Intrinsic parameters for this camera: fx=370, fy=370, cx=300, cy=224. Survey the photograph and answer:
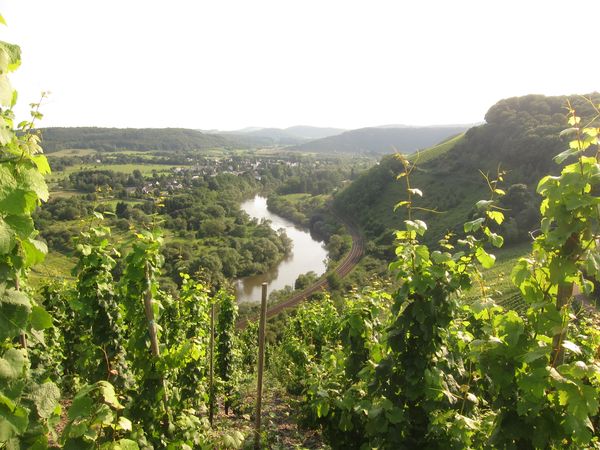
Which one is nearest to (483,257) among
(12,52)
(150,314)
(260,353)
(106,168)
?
(260,353)

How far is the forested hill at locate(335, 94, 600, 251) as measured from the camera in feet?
151

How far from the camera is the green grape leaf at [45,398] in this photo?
1.97m

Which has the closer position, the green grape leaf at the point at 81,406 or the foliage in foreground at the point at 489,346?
the green grape leaf at the point at 81,406

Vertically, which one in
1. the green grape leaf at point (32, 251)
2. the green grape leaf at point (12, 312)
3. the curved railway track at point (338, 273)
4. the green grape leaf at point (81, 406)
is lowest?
the curved railway track at point (338, 273)

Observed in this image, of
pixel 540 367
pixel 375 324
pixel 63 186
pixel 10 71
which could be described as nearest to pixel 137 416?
pixel 375 324

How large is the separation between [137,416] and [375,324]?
304cm

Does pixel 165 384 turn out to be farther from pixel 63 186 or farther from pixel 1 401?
pixel 63 186

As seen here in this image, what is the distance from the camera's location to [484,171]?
191ft

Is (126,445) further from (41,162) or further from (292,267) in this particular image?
(292,267)

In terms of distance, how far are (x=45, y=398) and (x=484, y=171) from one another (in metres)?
64.7

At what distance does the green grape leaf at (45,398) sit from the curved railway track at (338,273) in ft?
90.5

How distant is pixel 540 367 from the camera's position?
2.41 m

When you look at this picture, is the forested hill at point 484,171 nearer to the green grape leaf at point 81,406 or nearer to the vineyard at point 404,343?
the vineyard at point 404,343

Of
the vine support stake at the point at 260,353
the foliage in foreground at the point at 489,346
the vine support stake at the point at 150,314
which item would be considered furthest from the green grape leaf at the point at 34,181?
the vine support stake at the point at 260,353
